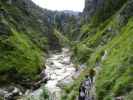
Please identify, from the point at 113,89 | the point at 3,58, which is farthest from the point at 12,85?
the point at 113,89

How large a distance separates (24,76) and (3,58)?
8.21 m

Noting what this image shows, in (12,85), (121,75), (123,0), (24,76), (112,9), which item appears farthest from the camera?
(112,9)

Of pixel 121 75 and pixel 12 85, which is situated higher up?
pixel 12 85

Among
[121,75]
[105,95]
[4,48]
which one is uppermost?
[4,48]

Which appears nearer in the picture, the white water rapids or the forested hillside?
the forested hillside

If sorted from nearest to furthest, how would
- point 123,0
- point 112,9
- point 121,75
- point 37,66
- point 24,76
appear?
point 121,75 → point 24,76 → point 37,66 → point 123,0 → point 112,9

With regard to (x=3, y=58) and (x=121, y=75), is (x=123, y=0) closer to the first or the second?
(x=3, y=58)

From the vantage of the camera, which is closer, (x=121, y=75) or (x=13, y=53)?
(x=121, y=75)

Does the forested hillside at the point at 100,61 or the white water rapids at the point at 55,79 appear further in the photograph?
the white water rapids at the point at 55,79

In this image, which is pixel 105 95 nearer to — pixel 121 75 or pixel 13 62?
pixel 121 75

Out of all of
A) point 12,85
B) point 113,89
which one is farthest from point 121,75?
point 12,85

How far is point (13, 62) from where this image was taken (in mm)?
73062

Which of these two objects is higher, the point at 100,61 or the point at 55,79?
the point at 55,79

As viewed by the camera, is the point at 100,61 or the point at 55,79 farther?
the point at 55,79
